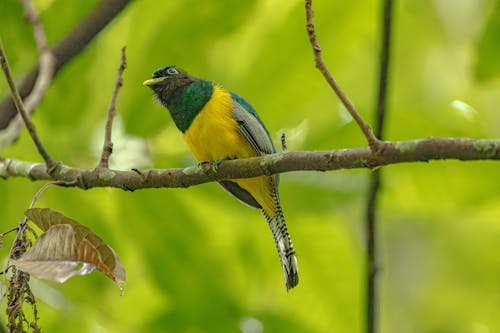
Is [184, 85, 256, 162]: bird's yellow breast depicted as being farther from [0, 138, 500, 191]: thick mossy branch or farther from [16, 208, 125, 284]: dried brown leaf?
[16, 208, 125, 284]: dried brown leaf

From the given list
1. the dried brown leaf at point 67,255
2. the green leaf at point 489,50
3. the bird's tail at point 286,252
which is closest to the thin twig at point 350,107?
the dried brown leaf at point 67,255

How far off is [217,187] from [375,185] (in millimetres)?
1061

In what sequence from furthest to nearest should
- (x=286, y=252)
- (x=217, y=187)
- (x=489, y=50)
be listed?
(x=217, y=187), (x=286, y=252), (x=489, y=50)

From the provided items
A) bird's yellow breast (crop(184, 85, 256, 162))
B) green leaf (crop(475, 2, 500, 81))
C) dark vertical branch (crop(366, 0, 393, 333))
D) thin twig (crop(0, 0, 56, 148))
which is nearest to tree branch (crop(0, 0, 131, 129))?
thin twig (crop(0, 0, 56, 148))

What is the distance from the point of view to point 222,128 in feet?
11.8

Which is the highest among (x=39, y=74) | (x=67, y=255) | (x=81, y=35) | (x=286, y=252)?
(x=81, y=35)

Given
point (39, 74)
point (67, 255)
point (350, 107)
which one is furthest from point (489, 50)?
point (39, 74)

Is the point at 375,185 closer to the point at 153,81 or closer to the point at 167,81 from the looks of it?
the point at 153,81

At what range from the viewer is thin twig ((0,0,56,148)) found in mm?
3295

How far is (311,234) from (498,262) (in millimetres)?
1709

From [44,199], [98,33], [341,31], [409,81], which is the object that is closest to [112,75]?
[98,33]

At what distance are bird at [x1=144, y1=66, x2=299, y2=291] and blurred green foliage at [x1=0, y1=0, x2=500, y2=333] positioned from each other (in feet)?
0.22

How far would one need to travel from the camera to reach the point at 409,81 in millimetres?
4301

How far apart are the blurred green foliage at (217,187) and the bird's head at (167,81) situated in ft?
0.20
